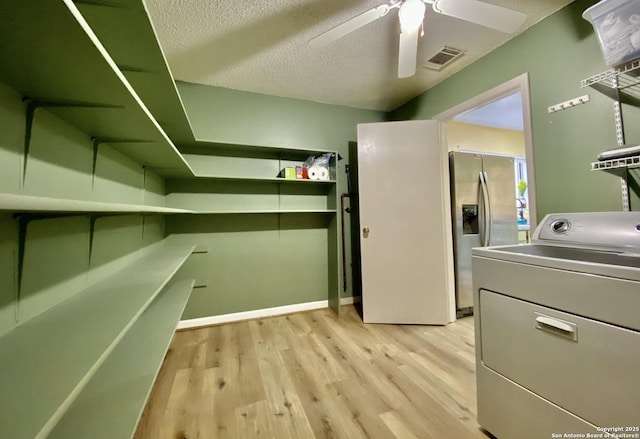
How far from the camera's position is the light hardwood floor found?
124 cm

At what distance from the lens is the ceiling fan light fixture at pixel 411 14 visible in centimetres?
126

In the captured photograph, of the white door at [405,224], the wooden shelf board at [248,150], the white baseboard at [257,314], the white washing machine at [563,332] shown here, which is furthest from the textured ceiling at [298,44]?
the white baseboard at [257,314]

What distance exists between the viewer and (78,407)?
93 cm

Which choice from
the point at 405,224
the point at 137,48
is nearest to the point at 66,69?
the point at 137,48

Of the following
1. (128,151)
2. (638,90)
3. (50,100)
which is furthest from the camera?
(128,151)

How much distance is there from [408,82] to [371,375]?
8.68ft

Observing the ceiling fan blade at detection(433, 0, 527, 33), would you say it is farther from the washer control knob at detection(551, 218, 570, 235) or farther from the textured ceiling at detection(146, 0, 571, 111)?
the washer control knob at detection(551, 218, 570, 235)

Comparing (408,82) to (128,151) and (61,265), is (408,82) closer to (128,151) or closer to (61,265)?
(128,151)

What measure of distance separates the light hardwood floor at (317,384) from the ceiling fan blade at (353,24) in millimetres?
2112

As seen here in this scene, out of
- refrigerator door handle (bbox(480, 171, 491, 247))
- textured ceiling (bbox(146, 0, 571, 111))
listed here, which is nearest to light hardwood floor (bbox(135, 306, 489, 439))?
refrigerator door handle (bbox(480, 171, 491, 247))

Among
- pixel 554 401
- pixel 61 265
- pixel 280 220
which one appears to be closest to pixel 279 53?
pixel 280 220

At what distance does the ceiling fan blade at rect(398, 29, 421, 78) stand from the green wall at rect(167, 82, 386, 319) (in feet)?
4.10

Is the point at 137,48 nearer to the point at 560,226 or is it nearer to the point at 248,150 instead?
the point at 248,150

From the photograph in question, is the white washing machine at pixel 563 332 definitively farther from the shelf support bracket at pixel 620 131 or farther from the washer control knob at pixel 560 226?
the shelf support bracket at pixel 620 131
